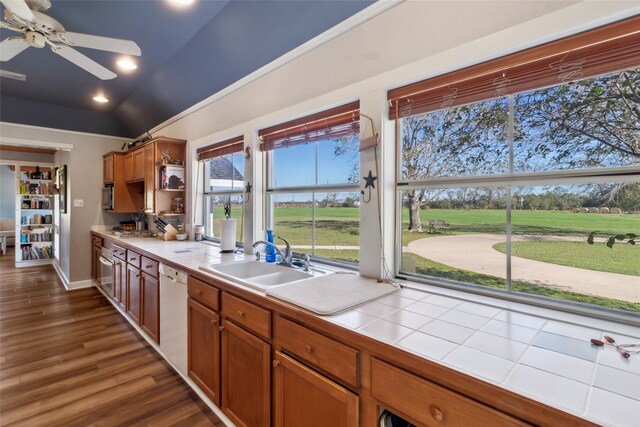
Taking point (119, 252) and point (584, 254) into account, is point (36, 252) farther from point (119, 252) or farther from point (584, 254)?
point (584, 254)

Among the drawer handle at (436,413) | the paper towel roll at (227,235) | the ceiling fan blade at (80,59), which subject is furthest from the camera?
the paper towel roll at (227,235)

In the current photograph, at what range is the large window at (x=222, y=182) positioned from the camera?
306 cm

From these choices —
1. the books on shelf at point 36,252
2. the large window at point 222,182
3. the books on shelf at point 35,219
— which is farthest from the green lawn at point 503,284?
the books on shelf at point 35,219

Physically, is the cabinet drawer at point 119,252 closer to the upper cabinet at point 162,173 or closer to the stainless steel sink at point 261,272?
the upper cabinet at point 162,173

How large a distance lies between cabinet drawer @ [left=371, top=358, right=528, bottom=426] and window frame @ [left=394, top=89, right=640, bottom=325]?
0.76 metres

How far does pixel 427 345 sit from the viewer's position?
3.15ft

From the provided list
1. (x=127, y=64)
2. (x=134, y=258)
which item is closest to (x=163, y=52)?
(x=127, y=64)

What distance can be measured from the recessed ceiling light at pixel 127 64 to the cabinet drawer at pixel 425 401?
→ 3.30 m

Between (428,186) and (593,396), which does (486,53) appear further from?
(593,396)

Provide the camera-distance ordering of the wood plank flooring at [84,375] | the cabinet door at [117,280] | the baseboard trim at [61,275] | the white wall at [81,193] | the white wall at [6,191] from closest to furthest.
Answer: the wood plank flooring at [84,375], the cabinet door at [117,280], the white wall at [81,193], the baseboard trim at [61,275], the white wall at [6,191]

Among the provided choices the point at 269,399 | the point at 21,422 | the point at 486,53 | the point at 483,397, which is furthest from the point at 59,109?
the point at 483,397

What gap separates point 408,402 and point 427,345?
18 cm

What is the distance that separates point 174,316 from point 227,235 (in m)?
0.79

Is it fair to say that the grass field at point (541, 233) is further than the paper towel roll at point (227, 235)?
No
